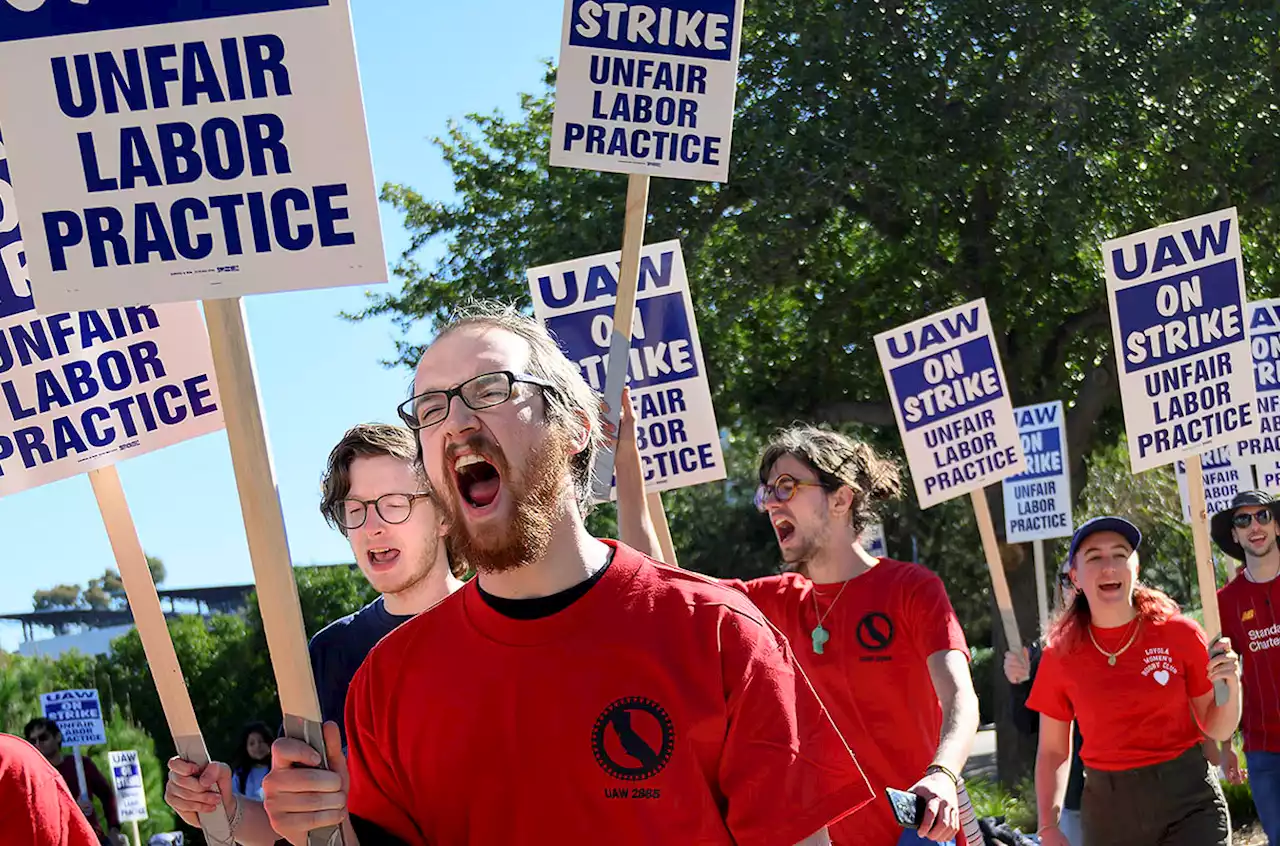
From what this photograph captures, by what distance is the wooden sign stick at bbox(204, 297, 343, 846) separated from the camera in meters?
2.68

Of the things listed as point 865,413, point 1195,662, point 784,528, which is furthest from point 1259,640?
point 865,413

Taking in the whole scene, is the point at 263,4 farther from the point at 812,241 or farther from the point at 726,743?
the point at 812,241

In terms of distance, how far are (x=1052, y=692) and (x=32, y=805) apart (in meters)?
4.75

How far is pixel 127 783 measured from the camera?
45.8 ft

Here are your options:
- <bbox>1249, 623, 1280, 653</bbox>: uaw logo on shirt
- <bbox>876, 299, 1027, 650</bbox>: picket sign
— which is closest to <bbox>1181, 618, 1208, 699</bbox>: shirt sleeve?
<bbox>1249, 623, 1280, 653</bbox>: uaw logo on shirt

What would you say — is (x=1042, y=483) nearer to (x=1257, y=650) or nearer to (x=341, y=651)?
(x=1257, y=650)

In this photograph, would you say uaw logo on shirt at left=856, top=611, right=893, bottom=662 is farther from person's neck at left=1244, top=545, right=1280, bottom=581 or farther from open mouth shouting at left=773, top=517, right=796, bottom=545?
person's neck at left=1244, top=545, right=1280, bottom=581

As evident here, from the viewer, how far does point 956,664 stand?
5.25 meters

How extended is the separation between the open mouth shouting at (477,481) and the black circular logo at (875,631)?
2.88 meters

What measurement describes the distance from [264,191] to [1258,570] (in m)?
6.69

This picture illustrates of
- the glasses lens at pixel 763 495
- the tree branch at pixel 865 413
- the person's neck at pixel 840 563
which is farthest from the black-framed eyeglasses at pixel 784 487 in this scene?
the tree branch at pixel 865 413

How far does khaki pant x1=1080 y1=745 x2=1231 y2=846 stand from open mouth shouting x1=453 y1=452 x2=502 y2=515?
15.3 feet

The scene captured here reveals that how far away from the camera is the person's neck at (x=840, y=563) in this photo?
5750mm

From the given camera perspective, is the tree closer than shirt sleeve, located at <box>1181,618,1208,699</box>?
No
